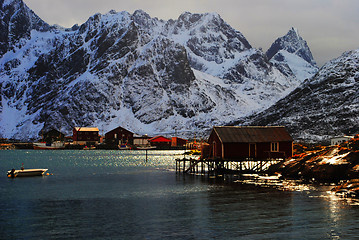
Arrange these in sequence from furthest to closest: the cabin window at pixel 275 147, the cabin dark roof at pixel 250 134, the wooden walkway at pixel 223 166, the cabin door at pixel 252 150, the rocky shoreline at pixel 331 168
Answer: the cabin window at pixel 275 147
the wooden walkway at pixel 223 166
the cabin door at pixel 252 150
the cabin dark roof at pixel 250 134
the rocky shoreline at pixel 331 168

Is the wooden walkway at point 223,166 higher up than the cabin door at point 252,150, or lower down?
lower down

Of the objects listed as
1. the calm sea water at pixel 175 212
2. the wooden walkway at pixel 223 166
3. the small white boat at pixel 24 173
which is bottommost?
the calm sea water at pixel 175 212

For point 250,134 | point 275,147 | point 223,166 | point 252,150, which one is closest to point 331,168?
point 252,150

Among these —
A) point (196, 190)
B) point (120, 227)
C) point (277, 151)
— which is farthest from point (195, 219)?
point (277, 151)

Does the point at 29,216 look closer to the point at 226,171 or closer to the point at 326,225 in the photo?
the point at 326,225

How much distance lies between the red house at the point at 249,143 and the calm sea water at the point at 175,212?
35.8 ft

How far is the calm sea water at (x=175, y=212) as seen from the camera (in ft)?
111

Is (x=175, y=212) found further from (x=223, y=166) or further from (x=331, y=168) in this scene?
(x=223, y=166)

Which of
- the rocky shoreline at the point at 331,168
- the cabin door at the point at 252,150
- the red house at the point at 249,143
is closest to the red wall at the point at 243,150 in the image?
the red house at the point at 249,143

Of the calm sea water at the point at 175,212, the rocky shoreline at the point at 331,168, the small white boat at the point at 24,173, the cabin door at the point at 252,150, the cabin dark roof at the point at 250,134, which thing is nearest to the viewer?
the calm sea water at the point at 175,212

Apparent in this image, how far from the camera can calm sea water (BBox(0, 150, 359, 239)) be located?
33.9m

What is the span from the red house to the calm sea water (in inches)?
430

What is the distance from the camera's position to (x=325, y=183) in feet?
204

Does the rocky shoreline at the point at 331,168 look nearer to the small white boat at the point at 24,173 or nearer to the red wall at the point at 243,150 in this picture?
the red wall at the point at 243,150
